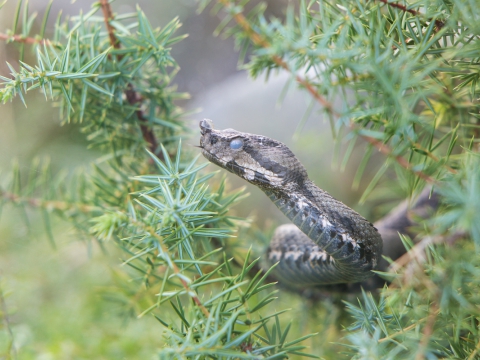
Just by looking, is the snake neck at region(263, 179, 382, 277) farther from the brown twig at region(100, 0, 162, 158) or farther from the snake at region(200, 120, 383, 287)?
the brown twig at region(100, 0, 162, 158)

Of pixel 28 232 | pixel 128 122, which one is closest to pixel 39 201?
pixel 28 232

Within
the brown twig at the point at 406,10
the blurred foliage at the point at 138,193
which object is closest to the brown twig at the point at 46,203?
the blurred foliage at the point at 138,193

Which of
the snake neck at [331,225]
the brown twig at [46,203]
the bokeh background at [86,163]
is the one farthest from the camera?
the bokeh background at [86,163]

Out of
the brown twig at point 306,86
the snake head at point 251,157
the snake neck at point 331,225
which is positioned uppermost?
the brown twig at point 306,86

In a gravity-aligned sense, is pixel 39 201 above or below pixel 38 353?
above

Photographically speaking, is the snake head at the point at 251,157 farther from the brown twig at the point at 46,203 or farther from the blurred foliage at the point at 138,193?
the brown twig at the point at 46,203

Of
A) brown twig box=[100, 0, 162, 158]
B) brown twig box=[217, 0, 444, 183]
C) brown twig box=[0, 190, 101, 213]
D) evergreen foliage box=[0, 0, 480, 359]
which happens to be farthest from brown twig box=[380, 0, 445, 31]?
brown twig box=[0, 190, 101, 213]

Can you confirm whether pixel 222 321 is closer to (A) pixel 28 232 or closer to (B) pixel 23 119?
(A) pixel 28 232
